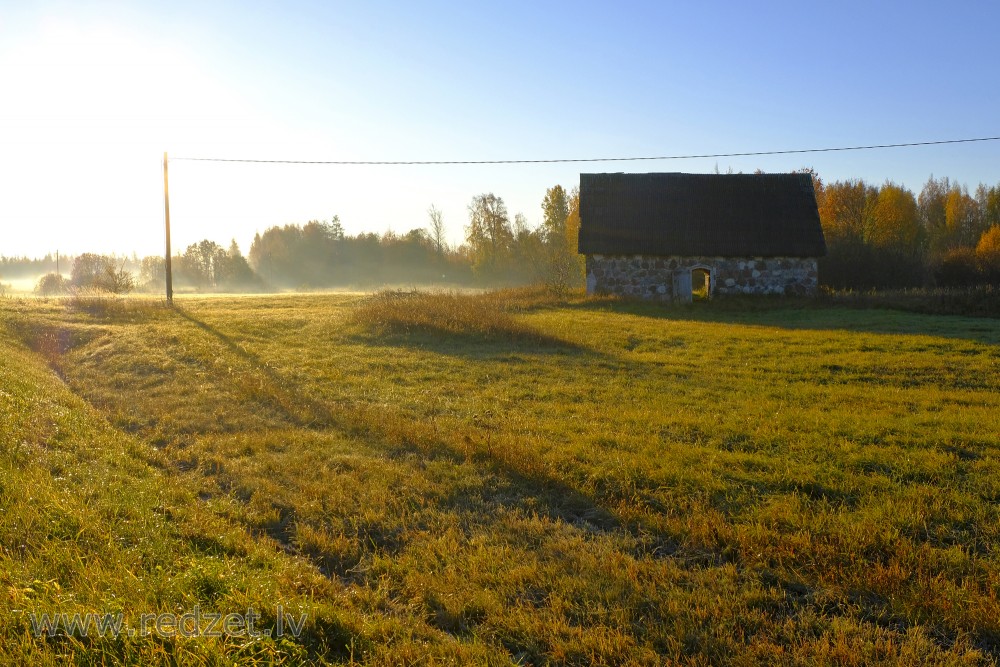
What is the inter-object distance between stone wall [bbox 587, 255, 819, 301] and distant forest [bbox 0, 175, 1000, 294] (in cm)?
437

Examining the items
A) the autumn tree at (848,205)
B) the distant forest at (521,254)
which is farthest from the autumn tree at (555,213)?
the autumn tree at (848,205)

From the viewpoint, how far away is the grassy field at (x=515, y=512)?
398cm

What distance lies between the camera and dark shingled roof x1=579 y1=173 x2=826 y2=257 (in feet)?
101

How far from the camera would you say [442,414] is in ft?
32.2

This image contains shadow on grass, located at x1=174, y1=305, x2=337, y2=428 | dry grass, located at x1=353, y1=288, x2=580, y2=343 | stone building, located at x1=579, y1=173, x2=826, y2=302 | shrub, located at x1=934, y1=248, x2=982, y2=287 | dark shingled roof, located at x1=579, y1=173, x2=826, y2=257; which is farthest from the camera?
shrub, located at x1=934, y1=248, x2=982, y2=287

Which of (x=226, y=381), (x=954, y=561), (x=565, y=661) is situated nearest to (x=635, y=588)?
(x=565, y=661)

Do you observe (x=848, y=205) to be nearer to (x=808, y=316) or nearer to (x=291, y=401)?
(x=808, y=316)

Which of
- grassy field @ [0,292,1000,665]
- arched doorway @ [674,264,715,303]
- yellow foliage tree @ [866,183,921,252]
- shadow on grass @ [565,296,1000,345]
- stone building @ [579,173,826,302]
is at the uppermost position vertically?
yellow foliage tree @ [866,183,921,252]

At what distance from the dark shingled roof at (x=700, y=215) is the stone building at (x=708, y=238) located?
49 mm

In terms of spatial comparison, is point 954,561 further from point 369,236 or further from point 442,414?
point 369,236

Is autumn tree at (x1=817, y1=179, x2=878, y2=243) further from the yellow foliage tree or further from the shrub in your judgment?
the shrub

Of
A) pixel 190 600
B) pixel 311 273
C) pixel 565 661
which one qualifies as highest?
pixel 311 273

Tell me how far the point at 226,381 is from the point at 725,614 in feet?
35.1

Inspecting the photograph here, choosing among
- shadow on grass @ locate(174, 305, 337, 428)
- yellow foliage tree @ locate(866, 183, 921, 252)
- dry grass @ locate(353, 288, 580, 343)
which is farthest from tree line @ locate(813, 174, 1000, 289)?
shadow on grass @ locate(174, 305, 337, 428)
